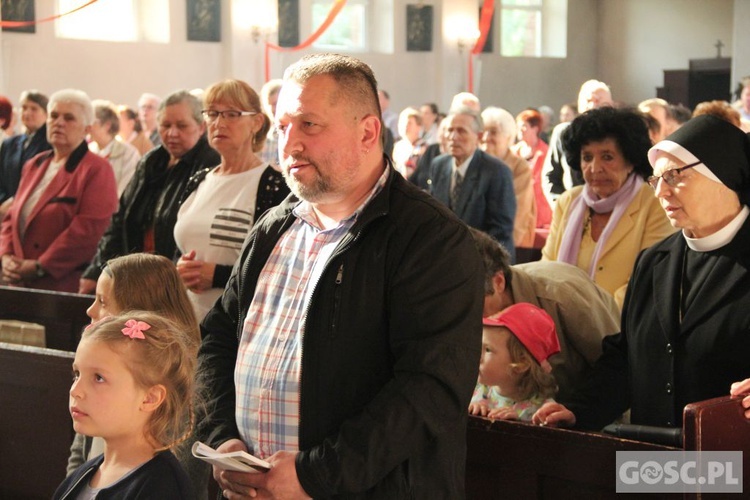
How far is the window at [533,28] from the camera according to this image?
21609mm

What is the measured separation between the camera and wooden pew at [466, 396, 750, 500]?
8.59 feet

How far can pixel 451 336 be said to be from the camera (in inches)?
91.6

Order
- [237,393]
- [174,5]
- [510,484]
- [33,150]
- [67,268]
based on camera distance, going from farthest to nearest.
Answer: [174,5], [33,150], [67,268], [510,484], [237,393]

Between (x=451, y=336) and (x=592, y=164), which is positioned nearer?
(x=451, y=336)

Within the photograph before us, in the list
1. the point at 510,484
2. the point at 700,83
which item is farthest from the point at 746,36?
the point at 510,484

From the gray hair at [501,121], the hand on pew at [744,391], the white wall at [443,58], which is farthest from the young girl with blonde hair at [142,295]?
the white wall at [443,58]

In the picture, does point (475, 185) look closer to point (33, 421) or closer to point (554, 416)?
point (33, 421)

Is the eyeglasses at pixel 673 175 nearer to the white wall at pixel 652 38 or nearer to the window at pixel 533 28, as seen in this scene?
the white wall at pixel 652 38

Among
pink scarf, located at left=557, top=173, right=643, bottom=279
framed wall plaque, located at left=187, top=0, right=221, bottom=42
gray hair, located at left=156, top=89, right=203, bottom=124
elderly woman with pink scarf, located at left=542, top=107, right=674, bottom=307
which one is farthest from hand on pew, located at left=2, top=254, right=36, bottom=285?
framed wall plaque, located at left=187, top=0, right=221, bottom=42

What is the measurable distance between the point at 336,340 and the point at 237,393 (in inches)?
13.7

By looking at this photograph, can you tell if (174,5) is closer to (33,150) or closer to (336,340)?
(33,150)

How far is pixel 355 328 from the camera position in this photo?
2.36 metres

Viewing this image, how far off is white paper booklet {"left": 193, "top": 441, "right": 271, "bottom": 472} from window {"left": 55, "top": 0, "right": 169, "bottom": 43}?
14.6m

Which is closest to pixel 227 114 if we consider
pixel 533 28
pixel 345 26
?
pixel 345 26
